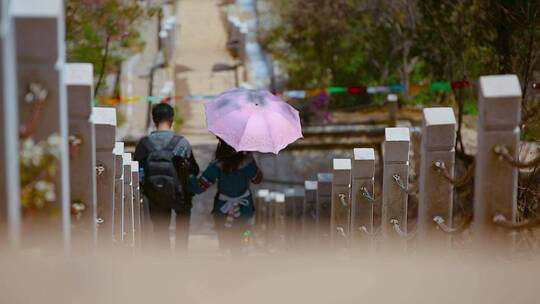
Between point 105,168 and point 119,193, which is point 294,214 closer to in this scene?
point 119,193

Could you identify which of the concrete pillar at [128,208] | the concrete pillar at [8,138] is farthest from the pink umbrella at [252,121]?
the concrete pillar at [8,138]

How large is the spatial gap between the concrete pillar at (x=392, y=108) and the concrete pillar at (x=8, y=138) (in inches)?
582

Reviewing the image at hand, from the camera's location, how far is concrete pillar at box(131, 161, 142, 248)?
370 inches

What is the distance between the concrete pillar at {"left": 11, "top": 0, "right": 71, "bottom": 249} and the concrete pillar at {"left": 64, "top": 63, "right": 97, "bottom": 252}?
0.51 m

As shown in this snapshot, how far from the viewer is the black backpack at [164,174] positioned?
8.37 m

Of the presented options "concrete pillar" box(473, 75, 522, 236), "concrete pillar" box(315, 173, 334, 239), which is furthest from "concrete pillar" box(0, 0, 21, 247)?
"concrete pillar" box(315, 173, 334, 239)

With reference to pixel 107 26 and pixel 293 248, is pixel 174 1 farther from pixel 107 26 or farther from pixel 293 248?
pixel 293 248

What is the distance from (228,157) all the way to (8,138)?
407 centimetres

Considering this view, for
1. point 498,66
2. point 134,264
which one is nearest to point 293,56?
point 498,66

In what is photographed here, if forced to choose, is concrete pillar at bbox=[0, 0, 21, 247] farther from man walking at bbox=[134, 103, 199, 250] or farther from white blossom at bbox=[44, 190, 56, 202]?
man walking at bbox=[134, 103, 199, 250]

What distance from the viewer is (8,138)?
4.65 m

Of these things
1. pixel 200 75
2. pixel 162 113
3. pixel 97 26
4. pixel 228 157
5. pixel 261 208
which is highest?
pixel 97 26

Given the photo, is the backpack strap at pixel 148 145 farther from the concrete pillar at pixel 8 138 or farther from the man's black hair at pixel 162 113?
the concrete pillar at pixel 8 138

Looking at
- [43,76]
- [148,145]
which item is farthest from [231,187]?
[43,76]
